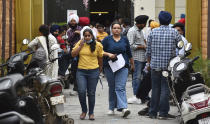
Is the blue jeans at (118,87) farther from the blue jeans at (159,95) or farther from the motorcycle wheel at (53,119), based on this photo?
the motorcycle wheel at (53,119)

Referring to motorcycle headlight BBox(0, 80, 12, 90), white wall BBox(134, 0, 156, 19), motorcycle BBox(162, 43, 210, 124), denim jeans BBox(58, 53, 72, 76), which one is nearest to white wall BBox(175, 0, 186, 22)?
white wall BBox(134, 0, 156, 19)

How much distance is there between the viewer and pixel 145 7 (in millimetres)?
22438

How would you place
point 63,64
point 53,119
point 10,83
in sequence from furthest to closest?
point 63,64, point 53,119, point 10,83

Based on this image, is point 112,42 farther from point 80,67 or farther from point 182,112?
point 182,112

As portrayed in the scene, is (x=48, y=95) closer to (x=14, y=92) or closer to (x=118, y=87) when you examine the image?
(x=118, y=87)

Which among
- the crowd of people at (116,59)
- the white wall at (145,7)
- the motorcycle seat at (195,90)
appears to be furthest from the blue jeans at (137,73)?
the white wall at (145,7)

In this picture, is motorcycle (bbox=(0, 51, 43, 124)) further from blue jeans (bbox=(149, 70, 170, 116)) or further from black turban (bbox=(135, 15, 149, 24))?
black turban (bbox=(135, 15, 149, 24))

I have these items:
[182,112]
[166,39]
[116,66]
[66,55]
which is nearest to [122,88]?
[116,66]

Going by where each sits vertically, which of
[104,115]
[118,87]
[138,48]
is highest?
[138,48]

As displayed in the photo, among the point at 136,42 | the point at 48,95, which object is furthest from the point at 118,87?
the point at 48,95

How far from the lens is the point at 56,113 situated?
791cm

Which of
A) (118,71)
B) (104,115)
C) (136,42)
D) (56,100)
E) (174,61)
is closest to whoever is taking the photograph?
(56,100)

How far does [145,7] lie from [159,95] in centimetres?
1258

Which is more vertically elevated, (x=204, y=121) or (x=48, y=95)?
(x=48, y=95)
